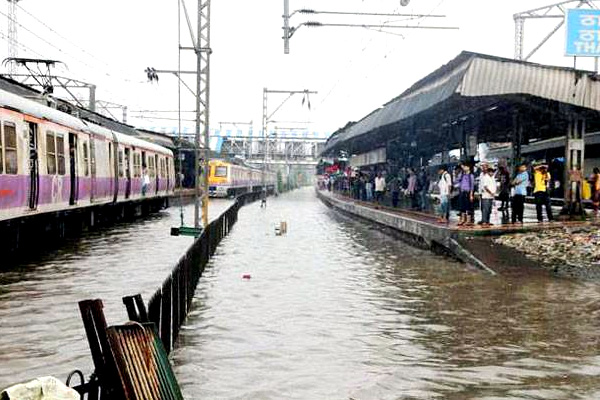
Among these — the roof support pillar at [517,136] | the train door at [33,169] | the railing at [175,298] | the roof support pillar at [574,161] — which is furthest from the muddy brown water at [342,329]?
the roof support pillar at [517,136]

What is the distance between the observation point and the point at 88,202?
21047 mm

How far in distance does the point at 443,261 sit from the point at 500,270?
274 cm

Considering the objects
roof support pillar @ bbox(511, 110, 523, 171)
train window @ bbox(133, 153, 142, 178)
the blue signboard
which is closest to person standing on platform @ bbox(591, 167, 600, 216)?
roof support pillar @ bbox(511, 110, 523, 171)

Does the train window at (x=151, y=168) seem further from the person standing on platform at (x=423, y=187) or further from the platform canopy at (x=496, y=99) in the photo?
the person standing on platform at (x=423, y=187)

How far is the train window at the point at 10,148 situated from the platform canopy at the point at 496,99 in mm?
9107

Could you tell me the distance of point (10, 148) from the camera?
1379cm

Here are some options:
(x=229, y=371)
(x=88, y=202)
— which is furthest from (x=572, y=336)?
(x=88, y=202)

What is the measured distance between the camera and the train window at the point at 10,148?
1356cm

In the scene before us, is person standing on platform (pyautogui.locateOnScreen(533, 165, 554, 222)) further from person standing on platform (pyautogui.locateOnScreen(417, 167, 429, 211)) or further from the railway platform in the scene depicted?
person standing on platform (pyautogui.locateOnScreen(417, 167, 429, 211))

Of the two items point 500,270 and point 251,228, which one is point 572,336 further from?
point 251,228

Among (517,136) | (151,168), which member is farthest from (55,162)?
(151,168)

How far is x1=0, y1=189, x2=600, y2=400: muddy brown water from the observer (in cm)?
704

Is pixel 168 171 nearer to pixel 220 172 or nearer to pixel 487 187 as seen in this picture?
pixel 220 172

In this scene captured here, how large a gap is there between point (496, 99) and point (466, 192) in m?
2.43
